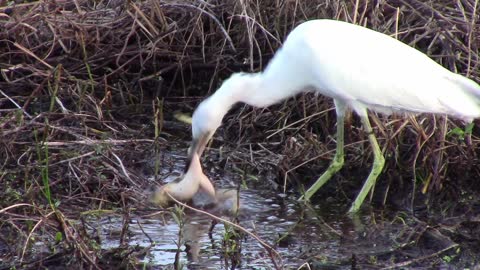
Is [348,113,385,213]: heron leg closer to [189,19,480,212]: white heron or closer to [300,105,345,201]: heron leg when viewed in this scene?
[189,19,480,212]: white heron

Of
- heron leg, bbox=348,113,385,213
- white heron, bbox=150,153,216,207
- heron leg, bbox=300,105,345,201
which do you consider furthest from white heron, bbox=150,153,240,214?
heron leg, bbox=348,113,385,213

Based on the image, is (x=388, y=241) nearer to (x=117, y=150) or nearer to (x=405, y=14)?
(x=117, y=150)

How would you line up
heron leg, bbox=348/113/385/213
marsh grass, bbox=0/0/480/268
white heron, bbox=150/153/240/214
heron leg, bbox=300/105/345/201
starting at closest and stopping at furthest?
1. marsh grass, bbox=0/0/480/268
2. white heron, bbox=150/153/240/214
3. heron leg, bbox=348/113/385/213
4. heron leg, bbox=300/105/345/201

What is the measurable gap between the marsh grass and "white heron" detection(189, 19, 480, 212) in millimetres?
213

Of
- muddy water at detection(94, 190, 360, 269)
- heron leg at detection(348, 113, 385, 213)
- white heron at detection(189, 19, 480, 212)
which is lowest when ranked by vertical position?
muddy water at detection(94, 190, 360, 269)

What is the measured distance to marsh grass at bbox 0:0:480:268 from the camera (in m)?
5.74

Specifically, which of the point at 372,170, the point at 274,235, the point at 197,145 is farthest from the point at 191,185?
the point at 372,170

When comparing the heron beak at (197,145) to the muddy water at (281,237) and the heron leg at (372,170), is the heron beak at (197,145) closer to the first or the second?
the muddy water at (281,237)

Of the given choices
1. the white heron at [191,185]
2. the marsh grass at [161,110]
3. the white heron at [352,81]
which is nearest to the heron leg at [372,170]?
the white heron at [352,81]

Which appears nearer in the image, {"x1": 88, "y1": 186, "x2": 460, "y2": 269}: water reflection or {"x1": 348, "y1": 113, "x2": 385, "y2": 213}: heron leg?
{"x1": 88, "y1": 186, "x2": 460, "y2": 269}: water reflection

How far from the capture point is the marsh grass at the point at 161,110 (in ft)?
18.8

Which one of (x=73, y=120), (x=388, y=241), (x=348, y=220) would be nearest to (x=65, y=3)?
(x=73, y=120)

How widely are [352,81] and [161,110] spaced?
→ 130 cm

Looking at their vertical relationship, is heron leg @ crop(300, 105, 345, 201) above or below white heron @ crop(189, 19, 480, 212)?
below
